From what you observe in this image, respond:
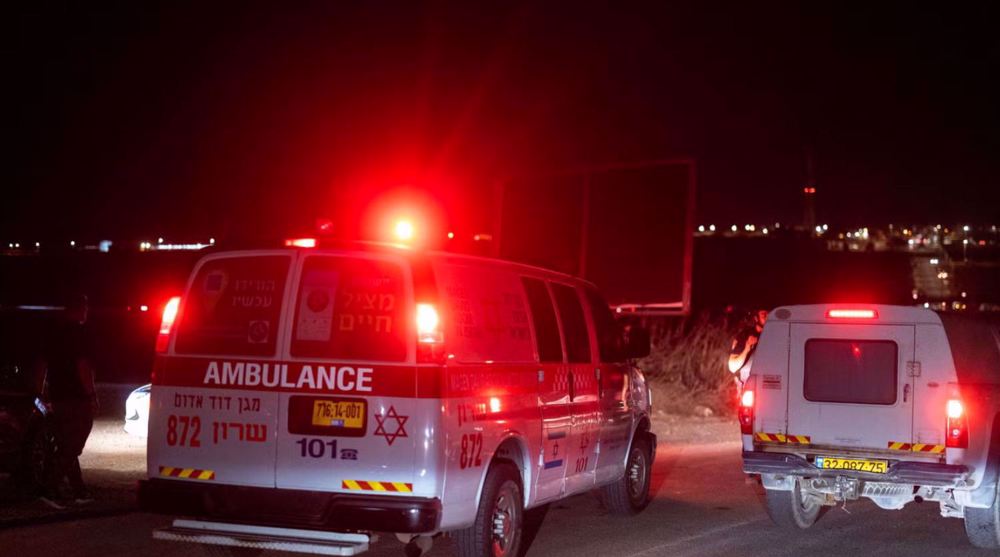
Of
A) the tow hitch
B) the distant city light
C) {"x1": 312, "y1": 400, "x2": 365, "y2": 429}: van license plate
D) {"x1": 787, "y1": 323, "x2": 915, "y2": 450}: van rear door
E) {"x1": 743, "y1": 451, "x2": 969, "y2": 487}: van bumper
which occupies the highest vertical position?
the distant city light

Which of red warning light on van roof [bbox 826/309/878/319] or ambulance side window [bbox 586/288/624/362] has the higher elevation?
red warning light on van roof [bbox 826/309/878/319]

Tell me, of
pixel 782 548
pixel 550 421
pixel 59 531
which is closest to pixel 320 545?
pixel 550 421

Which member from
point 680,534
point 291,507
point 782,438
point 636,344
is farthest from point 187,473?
point 782,438

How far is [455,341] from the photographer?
7352 mm

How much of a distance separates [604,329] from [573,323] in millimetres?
759

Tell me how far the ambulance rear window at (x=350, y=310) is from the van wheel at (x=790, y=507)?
4.50 m

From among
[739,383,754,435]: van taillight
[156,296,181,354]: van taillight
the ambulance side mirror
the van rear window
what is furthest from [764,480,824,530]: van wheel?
[156,296,181,354]: van taillight

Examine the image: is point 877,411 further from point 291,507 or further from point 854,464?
point 291,507

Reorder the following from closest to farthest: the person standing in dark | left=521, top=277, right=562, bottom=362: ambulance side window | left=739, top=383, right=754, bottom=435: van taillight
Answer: left=521, top=277, right=562, bottom=362: ambulance side window, left=739, top=383, right=754, bottom=435: van taillight, the person standing in dark

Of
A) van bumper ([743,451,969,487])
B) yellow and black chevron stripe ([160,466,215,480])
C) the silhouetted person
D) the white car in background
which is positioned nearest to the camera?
yellow and black chevron stripe ([160,466,215,480])

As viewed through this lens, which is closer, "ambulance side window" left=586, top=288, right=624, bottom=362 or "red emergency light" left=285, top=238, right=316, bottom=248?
"red emergency light" left=285, top=238, right=316, bottom=248

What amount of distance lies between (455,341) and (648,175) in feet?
46.1

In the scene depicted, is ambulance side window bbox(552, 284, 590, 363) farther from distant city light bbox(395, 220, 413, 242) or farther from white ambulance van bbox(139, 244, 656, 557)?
distant city light bbox(395, 220, 413, 242)

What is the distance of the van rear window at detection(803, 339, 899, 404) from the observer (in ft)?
31.6
